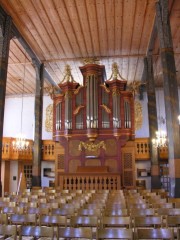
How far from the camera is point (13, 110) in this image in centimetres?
2361

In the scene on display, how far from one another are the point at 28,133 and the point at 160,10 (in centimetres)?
1509

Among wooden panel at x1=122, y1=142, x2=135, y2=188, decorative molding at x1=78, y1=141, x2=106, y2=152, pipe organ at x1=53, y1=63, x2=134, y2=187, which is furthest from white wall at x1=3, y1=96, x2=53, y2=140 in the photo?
wooden panel at x1=122, y1=142, x2=135, y2=188

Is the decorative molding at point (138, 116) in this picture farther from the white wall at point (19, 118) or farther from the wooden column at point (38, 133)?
the wooden column at point (38, 133)

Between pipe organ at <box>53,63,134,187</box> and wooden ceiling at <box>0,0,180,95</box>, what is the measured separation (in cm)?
142

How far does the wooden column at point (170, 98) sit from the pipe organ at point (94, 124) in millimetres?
5368

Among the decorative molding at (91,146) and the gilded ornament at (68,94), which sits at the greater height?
the gilded ornament at (68,94)

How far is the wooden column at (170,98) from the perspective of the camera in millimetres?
10164

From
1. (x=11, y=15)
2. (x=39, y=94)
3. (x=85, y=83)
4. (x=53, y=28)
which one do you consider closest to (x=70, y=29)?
(x=53, y=28)

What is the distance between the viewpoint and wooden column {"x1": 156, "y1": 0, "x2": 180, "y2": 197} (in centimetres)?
1016

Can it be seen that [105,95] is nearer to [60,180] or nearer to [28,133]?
[60,180]

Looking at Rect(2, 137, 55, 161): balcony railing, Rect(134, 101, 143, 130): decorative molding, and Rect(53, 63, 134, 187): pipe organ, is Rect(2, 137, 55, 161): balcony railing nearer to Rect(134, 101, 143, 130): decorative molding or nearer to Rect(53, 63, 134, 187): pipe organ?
Rect(53, 63, 134, 187): pipe organ

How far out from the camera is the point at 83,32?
13961mm

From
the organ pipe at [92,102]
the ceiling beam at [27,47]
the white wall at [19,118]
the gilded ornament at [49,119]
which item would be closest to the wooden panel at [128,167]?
the organ pipe at [92,102]

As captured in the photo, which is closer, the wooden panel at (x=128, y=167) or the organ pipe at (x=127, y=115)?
the organ pipe at (x=127, y=115)
